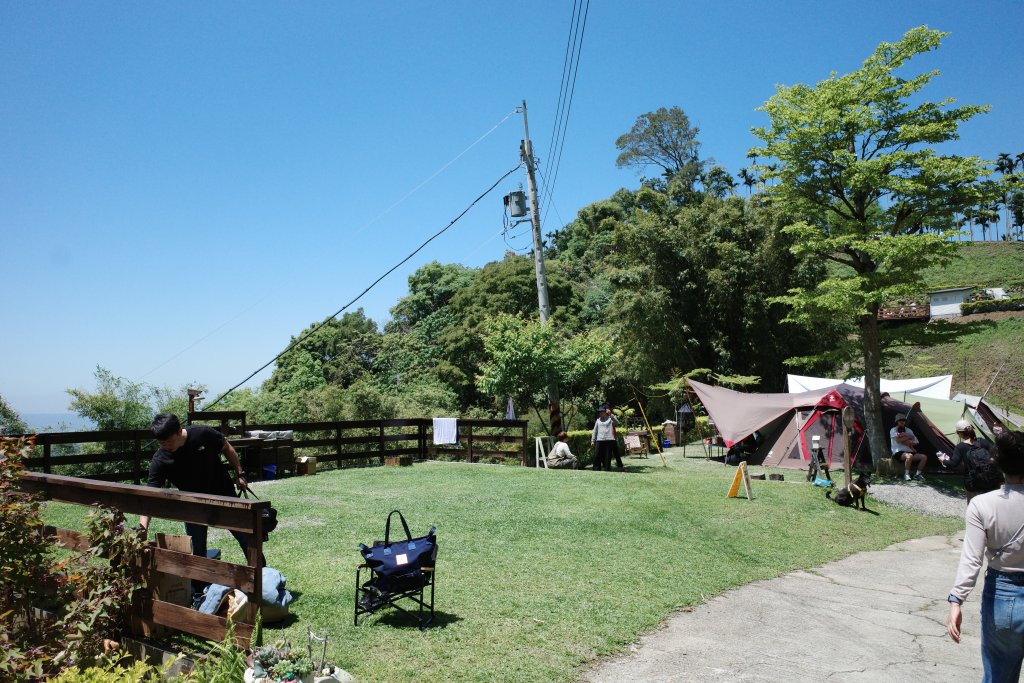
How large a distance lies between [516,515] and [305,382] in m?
33.5

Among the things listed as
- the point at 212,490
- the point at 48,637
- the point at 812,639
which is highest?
the point at 212,490

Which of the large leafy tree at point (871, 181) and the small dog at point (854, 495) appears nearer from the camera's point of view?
the small dog at point (854, 495)

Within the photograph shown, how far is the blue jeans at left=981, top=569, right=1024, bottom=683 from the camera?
10.7ft

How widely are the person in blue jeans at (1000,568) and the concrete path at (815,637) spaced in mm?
1409

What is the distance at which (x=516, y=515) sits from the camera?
9766 mm

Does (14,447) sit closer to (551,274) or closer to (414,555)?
(414,555)

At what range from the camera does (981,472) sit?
6.80m

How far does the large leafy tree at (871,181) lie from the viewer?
14.7 meters

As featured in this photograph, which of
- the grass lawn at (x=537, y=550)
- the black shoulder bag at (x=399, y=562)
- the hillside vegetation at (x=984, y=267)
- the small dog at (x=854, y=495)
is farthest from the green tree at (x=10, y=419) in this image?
the hillside vegetation at (x=984, y=267)

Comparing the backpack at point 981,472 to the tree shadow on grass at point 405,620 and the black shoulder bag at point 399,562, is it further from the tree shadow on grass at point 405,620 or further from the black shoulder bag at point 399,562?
the black shoulder bag at point 399,562

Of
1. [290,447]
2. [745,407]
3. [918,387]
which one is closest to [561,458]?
[745,407]

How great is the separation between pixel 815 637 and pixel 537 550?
3.13 m

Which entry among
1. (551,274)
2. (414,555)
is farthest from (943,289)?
(414,555)

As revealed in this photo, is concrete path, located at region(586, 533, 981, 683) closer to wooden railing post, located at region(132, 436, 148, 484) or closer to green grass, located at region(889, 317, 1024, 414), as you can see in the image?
wooden railing post, located at region(132, 436, 148, 484)
